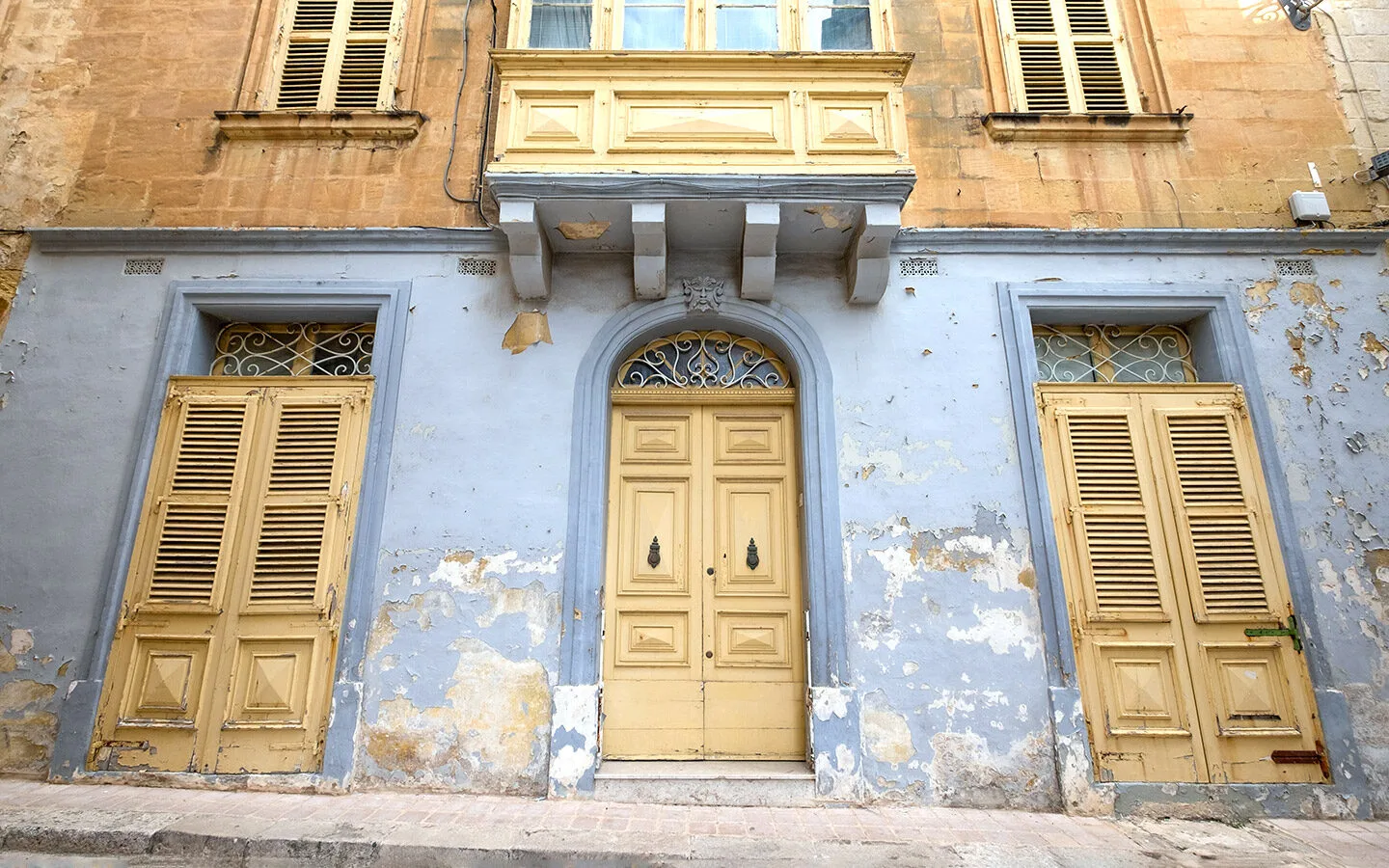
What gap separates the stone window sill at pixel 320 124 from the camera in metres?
6.26

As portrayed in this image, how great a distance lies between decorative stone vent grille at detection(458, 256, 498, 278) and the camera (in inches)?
231

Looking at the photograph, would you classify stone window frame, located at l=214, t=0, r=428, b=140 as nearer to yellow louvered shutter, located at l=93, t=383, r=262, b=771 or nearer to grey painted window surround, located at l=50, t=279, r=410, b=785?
grey painted window surround, located at l=50, t=279, r=410, b=785

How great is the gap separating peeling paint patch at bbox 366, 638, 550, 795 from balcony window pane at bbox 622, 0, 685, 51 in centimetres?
462

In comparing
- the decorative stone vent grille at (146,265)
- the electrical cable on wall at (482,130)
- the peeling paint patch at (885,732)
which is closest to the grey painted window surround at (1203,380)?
the peeling paint patch at (885,732)

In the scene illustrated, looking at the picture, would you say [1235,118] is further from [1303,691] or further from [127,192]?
[127,192]

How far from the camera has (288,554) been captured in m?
5.25

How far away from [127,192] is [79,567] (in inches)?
116

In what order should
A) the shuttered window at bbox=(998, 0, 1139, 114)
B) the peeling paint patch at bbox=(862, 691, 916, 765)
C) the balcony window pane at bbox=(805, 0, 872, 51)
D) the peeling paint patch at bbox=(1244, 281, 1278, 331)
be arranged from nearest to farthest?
1. the peeling paint patch at bbox=(862, 691, 916, 765)
2. the peeling paint patch at bbox=(1244, 281, 1278, 331)
3. the balcony window pane at bbox=(805, 0, 872, 51)
4. the shuttered window at bbox=(998, 0, 1139, 114)

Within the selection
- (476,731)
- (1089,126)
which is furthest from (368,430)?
(1089,126)

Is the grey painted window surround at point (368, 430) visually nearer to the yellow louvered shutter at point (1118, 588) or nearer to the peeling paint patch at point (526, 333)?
the peeling paint patch at point (526, 333)

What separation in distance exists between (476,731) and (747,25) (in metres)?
5.45

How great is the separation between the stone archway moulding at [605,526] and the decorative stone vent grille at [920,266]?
0.89 m

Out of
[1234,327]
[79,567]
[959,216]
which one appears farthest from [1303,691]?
[79,567]

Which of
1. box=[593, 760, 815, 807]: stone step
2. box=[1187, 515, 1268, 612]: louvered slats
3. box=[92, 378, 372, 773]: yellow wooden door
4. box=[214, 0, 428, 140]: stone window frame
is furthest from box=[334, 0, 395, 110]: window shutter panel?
box=[1187, 515, 1268, 612]: louvered slats
